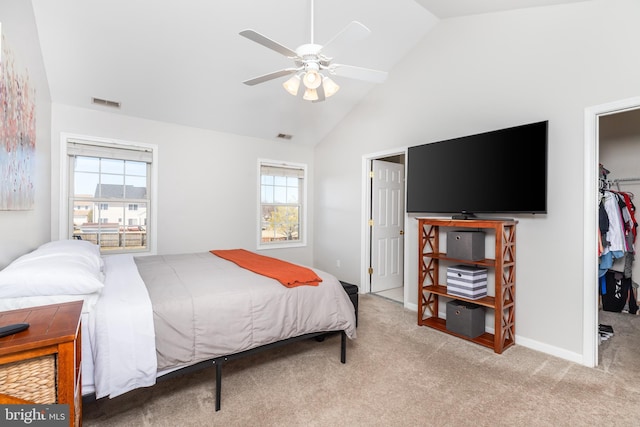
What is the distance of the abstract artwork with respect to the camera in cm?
174

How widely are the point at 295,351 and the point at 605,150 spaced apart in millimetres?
4258

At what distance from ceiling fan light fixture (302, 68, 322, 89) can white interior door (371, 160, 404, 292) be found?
89.4 inches

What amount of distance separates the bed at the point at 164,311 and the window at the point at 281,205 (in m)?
2.55

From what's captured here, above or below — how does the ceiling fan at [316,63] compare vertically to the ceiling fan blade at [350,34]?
below

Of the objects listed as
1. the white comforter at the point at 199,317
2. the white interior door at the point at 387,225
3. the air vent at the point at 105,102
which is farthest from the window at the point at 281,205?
the white comforter at the point at 199,317

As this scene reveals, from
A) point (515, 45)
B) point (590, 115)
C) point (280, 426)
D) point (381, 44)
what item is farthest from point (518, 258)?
point (381, 44)

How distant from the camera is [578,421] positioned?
1.82 meters

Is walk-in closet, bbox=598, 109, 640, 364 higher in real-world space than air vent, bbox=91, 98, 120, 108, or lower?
lower

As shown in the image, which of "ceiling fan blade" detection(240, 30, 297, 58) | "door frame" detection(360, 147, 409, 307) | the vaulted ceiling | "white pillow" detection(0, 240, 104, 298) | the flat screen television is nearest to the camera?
"white pillow" detection(0, 240, 104, 298)

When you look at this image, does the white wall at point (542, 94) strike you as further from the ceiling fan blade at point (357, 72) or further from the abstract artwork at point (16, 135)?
the abstract artwork at point (16, 135)

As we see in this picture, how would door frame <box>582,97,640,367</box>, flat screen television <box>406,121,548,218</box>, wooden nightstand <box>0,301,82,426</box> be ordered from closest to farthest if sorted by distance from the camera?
1. wooden nightstand <box>0,301,82,426</box>
2. door frame <box>582,97,640,367</box>
3. flat screen television <box>406,121,548,218</box>

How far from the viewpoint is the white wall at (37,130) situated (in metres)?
1.90

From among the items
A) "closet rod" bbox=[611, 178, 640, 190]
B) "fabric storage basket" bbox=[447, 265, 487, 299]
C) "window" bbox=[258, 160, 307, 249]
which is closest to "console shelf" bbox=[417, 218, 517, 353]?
"fabric storage basket" bbox=[447, 265, 487, 299]

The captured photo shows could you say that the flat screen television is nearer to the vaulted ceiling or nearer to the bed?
the vaulted ceiling
